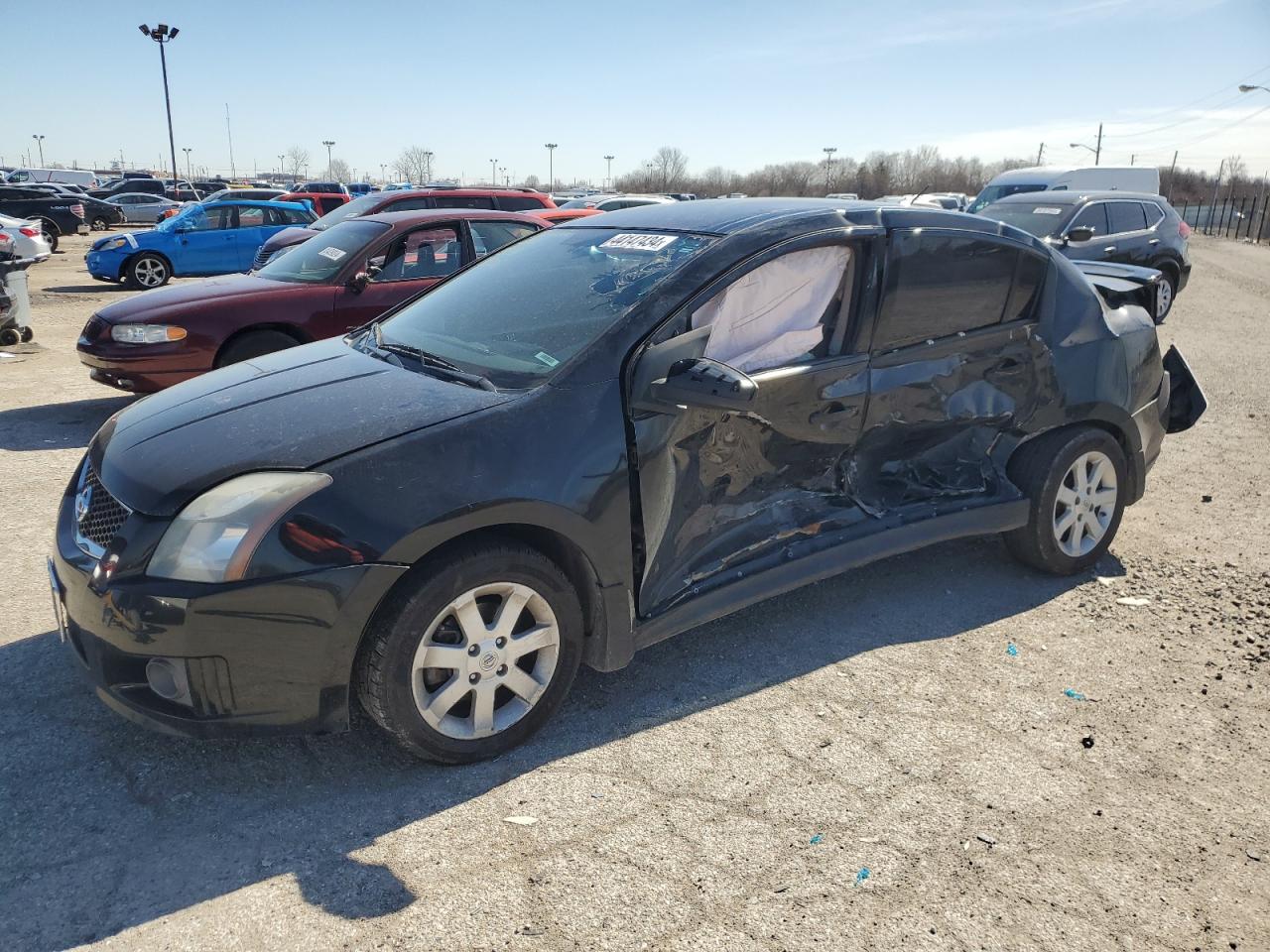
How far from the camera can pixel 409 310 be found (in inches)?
166

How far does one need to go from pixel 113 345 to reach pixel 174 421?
4.45m

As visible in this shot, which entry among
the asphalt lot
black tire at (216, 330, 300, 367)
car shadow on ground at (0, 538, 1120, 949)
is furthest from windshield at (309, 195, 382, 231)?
car shadow on ground at (0, 538, 1120, 949)

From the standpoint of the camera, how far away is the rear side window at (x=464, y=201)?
42.3 feet

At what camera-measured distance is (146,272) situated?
1619cm

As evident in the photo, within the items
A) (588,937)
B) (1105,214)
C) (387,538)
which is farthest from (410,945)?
(1105,214)

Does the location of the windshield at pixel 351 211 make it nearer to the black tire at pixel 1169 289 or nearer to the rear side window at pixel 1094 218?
the rear side window at pixel 1094 218

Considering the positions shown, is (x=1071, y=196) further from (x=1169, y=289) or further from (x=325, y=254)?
(x=325, y=254)

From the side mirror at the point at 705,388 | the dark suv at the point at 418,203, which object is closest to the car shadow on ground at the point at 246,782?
the side mirror at the point at 705,388

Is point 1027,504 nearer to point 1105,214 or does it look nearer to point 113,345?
point 113,345

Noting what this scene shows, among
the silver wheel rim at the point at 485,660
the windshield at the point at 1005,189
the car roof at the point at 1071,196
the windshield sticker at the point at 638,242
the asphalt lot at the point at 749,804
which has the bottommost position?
the asphalt lot at the point at 749,804

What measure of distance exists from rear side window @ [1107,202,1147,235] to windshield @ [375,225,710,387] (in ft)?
36.3

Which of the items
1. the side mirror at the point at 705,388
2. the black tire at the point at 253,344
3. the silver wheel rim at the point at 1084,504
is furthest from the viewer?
the black tire at the point at 253,344

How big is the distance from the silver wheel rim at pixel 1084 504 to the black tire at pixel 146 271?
51.4ft

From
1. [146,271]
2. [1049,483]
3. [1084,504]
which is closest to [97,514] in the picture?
[1049,483]
